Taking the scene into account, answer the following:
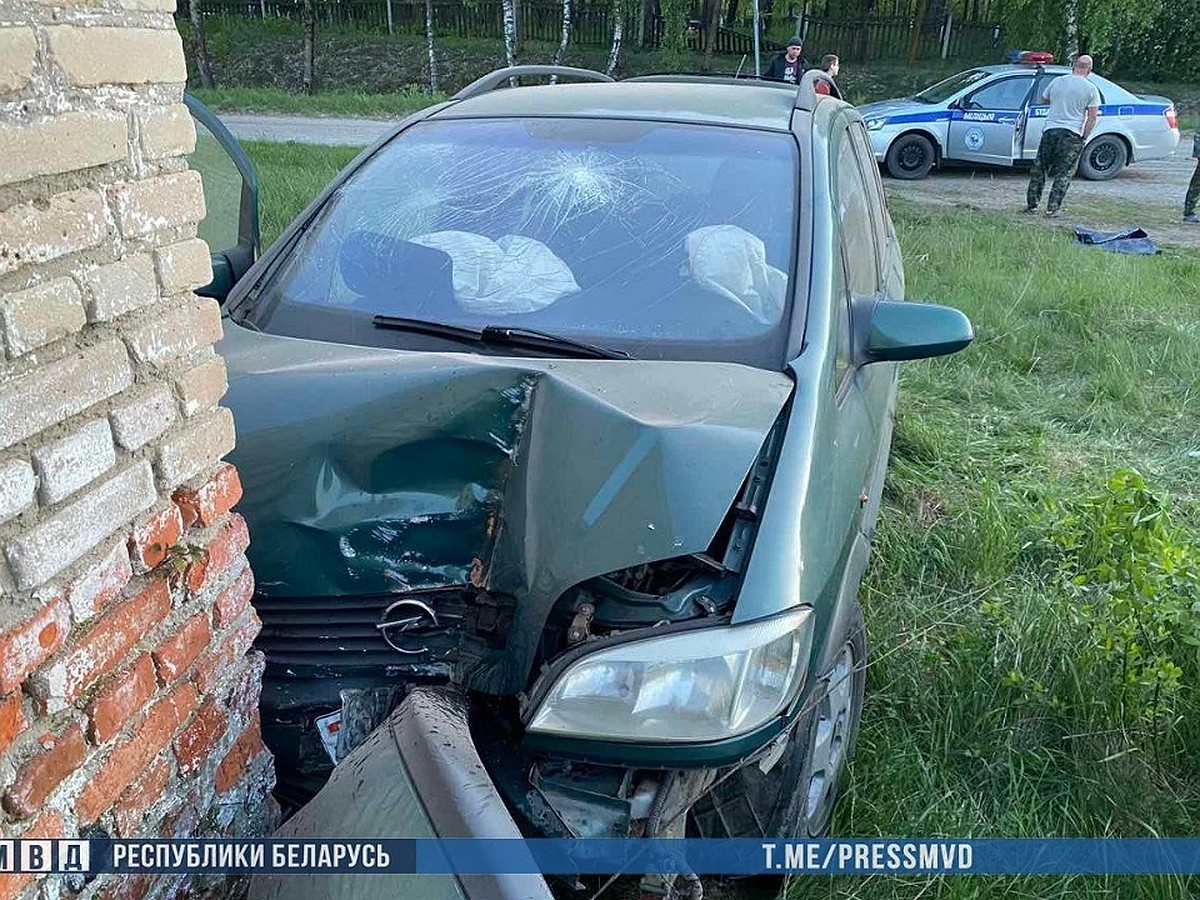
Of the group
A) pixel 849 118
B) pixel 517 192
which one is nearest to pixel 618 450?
pixel 517 192

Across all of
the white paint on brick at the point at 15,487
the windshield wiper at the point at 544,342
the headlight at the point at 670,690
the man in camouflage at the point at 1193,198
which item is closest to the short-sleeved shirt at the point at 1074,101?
the man in camouflage at the point at 1193,198

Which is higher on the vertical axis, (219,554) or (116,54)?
(116,54)

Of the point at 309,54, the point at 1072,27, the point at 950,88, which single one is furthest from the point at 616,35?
the point at 950,88

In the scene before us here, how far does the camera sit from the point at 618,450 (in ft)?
5.72

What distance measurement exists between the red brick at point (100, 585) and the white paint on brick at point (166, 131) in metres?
0.56

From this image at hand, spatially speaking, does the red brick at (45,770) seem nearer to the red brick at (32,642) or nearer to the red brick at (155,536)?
the red brick at (32,642)

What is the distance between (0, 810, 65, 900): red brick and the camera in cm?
115

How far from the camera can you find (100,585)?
1.28m

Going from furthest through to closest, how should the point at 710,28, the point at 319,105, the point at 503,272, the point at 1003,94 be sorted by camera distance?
the point at 710,28
the point at 319,105
the point at 1003,94
the point at 503,272

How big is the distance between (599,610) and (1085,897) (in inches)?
50.2

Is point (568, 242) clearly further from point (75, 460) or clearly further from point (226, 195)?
point (75, 460)

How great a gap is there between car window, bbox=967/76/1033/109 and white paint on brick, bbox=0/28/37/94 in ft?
40.8

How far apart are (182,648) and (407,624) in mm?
433

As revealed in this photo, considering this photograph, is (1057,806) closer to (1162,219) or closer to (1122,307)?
(1122,307)
